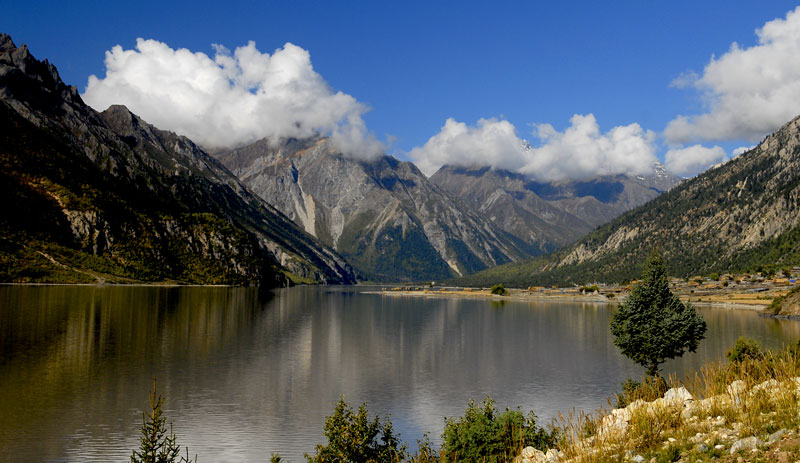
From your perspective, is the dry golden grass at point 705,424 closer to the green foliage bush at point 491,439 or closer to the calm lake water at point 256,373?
the green foliage bush at point 491,439

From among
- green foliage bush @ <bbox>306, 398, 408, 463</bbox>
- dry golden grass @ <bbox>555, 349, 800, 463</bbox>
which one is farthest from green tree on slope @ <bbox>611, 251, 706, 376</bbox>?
dry golden grass @ <bbox>555, 349, 800, 463</bbox>

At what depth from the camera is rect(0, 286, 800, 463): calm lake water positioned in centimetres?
4356

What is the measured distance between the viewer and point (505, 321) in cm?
15738

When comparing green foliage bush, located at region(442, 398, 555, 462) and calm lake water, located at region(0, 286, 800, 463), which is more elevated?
green foliage bush, located at region(442, 398, 555, 462)

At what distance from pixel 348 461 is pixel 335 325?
107 m

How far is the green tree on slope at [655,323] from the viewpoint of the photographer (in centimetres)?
5512

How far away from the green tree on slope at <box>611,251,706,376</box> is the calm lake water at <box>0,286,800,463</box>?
6.70m

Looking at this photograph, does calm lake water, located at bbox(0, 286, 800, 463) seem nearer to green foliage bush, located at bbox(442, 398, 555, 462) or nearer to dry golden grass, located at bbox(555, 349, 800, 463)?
green foliage bush, located at bbox(442, 398, 555, 462)

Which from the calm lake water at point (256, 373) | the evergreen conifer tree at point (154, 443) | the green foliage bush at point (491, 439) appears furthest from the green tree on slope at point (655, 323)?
the evergreen conifer tree at point (154, 443)

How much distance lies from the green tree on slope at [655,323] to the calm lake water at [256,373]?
264 inches

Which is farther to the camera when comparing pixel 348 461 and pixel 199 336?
pixel 199 336

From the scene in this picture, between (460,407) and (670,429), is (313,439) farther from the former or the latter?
(670,429)

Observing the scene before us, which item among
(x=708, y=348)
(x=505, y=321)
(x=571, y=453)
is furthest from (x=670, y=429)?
(x=505, y=321)

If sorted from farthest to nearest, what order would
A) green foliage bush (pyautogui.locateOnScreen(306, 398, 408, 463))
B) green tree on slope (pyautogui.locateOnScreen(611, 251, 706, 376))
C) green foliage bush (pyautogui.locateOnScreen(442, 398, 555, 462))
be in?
green tree on slope (pyautogui.locateOnScreen(611, 251, 706, 376))
green foliage bush (pyautogui.locateOnScreen(306, 398, 408, 463))
green foliage bush (pyautogui.locateOnScreen(442, 398, 555, 462))
